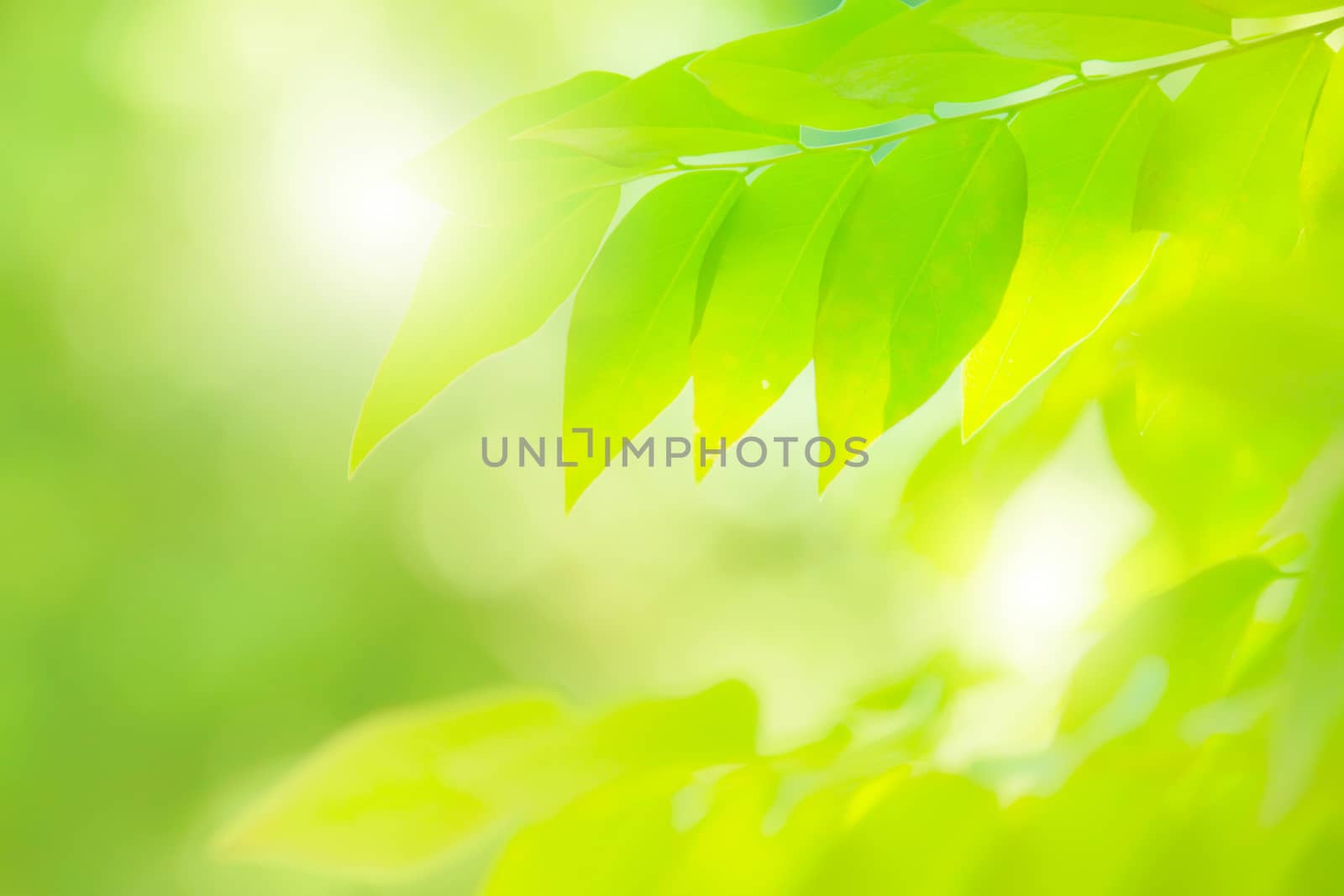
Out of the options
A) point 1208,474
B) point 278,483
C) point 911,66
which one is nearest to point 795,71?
point 911,66

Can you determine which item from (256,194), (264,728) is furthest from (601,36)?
(264,728)

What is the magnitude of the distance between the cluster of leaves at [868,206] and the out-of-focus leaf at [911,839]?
0.07 m

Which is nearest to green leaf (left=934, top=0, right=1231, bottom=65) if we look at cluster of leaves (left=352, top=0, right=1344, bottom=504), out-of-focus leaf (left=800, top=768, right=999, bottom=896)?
cluster of leaves (left=352, top=0, right=1344, bottom=504)

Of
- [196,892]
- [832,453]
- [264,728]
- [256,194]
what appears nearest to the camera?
[832,453]

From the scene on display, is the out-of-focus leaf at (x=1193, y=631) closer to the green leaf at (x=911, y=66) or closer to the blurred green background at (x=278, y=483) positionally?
the green leaf at (x=911, y=66)

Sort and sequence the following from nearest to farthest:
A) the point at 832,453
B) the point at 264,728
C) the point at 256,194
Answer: the point at 832,453 → the point at 264,728 → the point at 256,194

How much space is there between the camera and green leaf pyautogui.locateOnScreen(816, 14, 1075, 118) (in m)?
0.16

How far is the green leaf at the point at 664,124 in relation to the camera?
0.18 meters

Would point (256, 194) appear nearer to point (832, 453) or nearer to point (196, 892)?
point (196, 892)

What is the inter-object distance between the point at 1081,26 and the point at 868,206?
1.8 inches

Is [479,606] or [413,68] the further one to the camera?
[413,68]

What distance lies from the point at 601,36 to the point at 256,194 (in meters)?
0.39

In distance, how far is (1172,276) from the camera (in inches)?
9.5

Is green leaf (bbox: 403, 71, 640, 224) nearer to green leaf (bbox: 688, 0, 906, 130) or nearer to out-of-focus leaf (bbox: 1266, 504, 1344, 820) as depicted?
green leaf (bbox: 688, 0, 906, 130)
